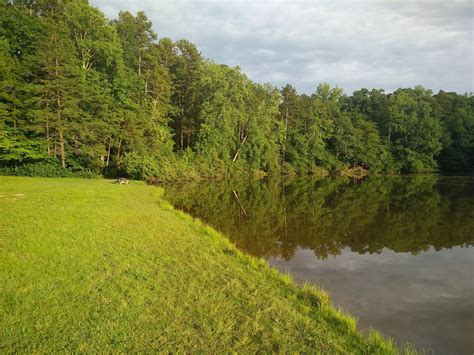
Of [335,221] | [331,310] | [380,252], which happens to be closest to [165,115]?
[335,221]

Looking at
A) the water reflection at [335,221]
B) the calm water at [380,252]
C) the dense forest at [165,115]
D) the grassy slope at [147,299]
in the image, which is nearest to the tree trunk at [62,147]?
the dense forest at [165,115]

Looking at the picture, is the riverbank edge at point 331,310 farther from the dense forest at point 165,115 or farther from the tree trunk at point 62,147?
the dense forest at point 165,115

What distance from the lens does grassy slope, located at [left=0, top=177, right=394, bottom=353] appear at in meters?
5.04

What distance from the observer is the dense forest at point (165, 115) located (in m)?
29.8

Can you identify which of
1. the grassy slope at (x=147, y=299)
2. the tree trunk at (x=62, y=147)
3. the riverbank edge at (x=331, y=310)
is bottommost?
the riverbank edge at (x=331, y=310)

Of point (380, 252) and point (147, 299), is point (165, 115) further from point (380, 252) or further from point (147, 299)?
point (147, 299)

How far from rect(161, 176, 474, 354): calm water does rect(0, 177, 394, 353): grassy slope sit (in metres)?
1.59

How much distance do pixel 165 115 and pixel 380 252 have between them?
133ft

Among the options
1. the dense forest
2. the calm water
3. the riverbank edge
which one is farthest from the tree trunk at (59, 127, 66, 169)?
the riverbank edge

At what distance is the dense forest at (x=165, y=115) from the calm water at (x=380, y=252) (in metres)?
14.6

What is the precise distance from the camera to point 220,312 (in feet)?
19.5

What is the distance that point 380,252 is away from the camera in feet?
40.5

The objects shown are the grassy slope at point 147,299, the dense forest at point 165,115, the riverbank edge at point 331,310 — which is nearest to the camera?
the grassy slope at point 147,299

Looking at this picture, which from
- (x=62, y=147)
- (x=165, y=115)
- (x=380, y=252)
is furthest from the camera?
(x=165, y=115)
